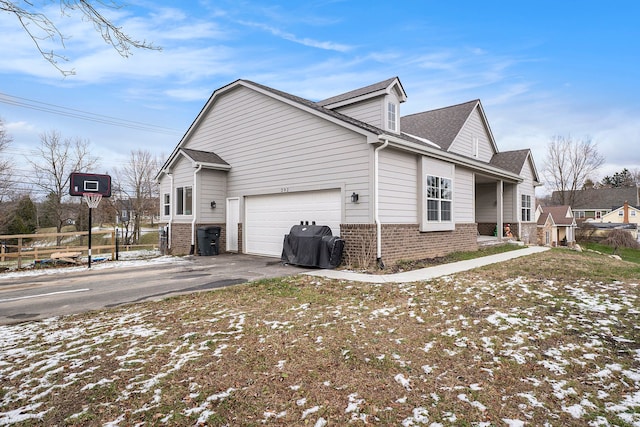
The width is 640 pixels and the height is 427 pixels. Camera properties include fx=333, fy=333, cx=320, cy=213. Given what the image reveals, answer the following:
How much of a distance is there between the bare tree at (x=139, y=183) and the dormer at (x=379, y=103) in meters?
25.3

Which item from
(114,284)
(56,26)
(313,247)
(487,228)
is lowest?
(114,284)

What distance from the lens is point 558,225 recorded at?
98.7ft

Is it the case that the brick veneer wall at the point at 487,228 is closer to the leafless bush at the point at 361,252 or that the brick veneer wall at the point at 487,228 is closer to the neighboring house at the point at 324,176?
the neighboring house at the point at 324,176

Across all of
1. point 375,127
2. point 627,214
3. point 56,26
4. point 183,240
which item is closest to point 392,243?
point 375,127

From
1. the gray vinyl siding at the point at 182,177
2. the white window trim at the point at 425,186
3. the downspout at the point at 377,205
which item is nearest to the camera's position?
the downspout at the point at 377,205

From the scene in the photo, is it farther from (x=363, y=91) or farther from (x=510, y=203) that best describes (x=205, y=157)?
(x=510, y=203)

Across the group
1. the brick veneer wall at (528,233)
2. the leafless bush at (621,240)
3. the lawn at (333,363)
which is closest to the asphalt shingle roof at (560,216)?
the leafless bush at (621,240)

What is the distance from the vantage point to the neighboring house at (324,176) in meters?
9.72

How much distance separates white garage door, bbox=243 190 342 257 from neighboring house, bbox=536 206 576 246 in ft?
71.0

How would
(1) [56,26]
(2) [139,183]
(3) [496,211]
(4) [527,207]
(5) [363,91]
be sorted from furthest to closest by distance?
1. (2) [139,183]
2. (4) [527,207]
3. (3) [496,211]
4. (5) [363,91]
5. (1) [56,26]

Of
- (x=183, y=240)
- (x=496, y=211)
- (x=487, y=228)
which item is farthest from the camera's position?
(x=487, y=228)

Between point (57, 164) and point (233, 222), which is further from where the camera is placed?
point (57, 164)

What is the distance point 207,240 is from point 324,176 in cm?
578

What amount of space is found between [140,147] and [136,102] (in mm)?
11624
